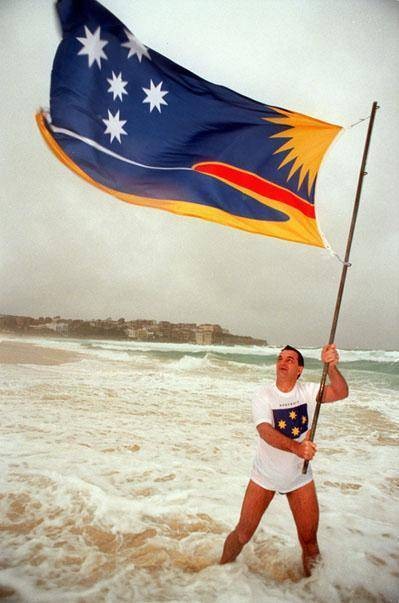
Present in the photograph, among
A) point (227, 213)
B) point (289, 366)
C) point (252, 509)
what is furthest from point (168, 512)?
point (227, 213)

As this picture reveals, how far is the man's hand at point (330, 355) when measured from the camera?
250 cm

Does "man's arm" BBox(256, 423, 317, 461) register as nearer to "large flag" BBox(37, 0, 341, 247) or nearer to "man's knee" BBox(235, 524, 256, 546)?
"man's knee" BBox(235, 524, 256, 546)

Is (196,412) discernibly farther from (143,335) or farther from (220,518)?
(143,335)

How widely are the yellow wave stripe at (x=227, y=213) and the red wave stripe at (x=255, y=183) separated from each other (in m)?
0.05

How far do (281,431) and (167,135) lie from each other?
333 centimetres

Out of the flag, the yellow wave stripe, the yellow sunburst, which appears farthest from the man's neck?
the yellow sunburst

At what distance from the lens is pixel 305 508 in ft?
8.23

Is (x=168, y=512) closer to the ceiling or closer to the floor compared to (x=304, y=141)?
closer to the floor

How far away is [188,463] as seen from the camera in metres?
5.55

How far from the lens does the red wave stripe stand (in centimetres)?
346

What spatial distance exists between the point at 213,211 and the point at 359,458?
5457mm

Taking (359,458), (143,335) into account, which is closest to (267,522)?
(359,458)

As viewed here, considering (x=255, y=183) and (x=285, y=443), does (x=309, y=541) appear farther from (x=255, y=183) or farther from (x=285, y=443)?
(x=255, y=183)

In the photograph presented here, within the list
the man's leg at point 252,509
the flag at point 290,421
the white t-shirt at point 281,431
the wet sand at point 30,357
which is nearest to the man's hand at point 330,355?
the white t-shirt at point 281,431
